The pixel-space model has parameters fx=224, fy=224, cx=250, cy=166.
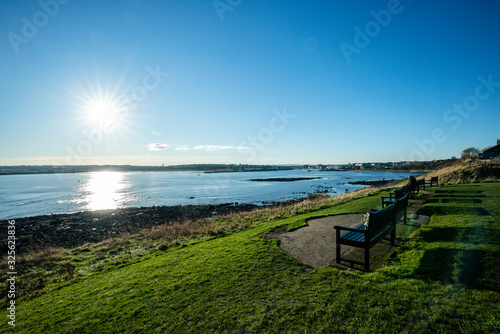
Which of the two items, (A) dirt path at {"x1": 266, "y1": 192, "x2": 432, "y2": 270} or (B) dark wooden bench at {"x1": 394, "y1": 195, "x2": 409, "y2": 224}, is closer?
(A) dirt path at {"x1": 266, "y1": 192, "x2": 432, "y2": 270}

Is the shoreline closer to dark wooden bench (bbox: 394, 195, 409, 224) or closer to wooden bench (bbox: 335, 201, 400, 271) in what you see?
wooden bench (bbox: 335, 201, 400, 271)

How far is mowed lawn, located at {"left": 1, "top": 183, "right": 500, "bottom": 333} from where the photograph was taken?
335 cm

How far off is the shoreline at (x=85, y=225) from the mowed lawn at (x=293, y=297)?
674 inches

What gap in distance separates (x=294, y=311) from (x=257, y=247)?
3.88 meters

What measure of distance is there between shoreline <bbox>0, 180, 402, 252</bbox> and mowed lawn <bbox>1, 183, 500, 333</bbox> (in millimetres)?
17128

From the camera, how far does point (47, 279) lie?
9117 mm

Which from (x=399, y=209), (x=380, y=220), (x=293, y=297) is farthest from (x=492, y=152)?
(x=293, y=297)

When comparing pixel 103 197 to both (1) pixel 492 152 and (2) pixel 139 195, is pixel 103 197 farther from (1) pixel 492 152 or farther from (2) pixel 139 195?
(1) pixel 492 152

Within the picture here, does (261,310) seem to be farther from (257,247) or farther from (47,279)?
(47,279)

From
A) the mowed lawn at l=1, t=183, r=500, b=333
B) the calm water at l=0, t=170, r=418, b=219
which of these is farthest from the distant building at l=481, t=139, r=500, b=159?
the mowed lawn at l=1, t=183, r=500, b=333

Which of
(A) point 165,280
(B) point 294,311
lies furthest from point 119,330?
(B) point 294,311

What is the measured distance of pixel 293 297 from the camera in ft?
13.8

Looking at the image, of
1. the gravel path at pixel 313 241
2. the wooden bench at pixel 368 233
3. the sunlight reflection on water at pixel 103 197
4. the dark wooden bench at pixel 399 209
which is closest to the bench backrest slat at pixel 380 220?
the wooden bench at pixel 368 233

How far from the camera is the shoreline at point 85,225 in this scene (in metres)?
20.4
